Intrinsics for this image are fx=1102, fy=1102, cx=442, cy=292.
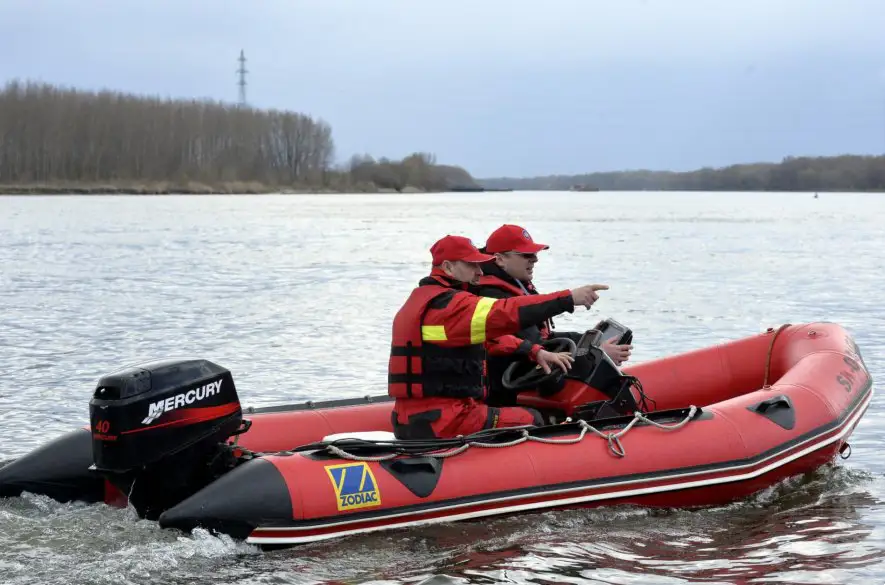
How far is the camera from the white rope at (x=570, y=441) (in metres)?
5.34

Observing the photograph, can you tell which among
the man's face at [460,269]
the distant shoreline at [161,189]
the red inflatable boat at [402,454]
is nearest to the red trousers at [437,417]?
the red inflatable boat at [402,454]

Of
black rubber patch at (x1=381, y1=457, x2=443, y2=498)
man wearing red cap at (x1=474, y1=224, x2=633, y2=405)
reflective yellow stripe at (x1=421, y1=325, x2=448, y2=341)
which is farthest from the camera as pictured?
man wearing red cap at (x1=474, y1=224, x2=633, y2=405)

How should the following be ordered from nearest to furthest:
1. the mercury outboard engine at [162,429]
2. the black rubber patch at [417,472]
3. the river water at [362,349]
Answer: the mercury outboard engine at [162,429], the river water at [362,349], the black rubber patch at [417,472]

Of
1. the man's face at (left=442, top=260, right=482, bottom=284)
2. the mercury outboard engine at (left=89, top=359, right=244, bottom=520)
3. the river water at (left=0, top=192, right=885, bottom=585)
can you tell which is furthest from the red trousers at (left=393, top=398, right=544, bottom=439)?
the mercury outboard engine at (left=89, top=359, right=244, bottom=520)

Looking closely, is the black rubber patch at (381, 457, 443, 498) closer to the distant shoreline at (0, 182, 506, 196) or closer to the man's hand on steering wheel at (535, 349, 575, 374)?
the man's hand on steering wheel at (535, 349, 575, 374)

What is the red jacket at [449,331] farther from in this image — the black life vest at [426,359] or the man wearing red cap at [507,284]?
the man wearing red cap at [507,284]

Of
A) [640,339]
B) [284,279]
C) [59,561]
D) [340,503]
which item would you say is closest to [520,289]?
[340,503]

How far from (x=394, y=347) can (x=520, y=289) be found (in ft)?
3.60

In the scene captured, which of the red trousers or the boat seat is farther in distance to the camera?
the red trousers

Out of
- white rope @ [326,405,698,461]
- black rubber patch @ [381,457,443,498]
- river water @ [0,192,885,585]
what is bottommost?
river water @ [0,192,885,585]

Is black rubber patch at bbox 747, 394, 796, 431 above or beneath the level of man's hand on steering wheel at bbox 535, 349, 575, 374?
beneath

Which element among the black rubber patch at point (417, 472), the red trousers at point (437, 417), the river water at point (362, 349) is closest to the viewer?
the river water at point (362, 349)

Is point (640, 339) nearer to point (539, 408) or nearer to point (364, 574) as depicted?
point (539, 408)

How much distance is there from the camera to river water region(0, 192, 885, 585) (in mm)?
5059
